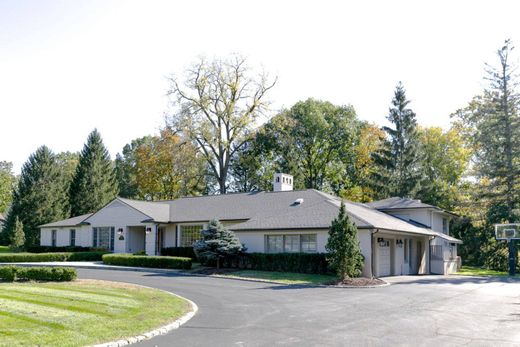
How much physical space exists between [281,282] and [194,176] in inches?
1550

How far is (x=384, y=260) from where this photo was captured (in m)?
30.3

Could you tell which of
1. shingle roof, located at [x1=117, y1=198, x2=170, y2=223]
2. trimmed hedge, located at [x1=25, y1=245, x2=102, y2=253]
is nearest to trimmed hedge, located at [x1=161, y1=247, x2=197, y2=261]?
shingle roof, located at [x1=117, y1=198, x2=170, y2=223]

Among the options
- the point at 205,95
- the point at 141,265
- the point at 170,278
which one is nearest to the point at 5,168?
the point at 205,95

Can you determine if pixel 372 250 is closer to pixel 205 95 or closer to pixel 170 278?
pixel 170 278

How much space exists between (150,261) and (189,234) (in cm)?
773

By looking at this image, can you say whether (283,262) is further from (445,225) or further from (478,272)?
(445,225)

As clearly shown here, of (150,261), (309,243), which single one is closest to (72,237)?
(150,261)

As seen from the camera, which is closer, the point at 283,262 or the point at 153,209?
the point at 283,262

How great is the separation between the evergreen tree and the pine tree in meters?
1.35

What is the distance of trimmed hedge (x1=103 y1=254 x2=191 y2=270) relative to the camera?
3045 centimetres

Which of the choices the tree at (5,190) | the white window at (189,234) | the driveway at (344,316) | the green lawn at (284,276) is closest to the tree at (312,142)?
the white window at (189,234)

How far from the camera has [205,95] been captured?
184 feet

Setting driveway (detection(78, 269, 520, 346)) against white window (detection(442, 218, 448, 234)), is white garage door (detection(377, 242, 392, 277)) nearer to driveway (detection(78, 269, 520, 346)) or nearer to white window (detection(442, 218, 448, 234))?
driveway (detection(78, 269, 520, 346))

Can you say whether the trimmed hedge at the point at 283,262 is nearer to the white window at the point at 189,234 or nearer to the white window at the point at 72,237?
the white window at the point at 189,234
